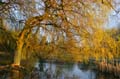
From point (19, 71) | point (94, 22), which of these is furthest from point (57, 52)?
point (94, 22)

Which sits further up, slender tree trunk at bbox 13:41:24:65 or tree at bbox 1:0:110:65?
tree at bbox 1:0:110:65

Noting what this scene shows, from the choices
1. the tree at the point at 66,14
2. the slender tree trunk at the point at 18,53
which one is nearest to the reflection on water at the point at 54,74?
the slender tree trunk at the point at 18,53

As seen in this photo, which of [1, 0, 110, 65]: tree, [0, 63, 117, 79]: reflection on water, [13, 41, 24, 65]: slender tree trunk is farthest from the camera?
[13, 41, 24, 65]: slender tree trunk

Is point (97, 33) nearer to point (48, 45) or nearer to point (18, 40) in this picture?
point (48, 45)

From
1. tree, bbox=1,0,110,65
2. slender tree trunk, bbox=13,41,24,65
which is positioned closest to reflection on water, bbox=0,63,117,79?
slender tree trunk, bbox=13,41,24,65

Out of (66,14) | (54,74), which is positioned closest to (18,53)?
(54,74)

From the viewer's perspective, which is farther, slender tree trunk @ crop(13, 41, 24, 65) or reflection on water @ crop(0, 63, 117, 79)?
slender tree trunk @ crop(13, 41, 24, 65)

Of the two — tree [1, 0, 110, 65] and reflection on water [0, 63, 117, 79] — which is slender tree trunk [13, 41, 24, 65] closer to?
reflection on water [0, 63, 117, 79]

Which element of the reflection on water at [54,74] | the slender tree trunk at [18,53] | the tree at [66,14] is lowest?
the reflection on water at [54,74]

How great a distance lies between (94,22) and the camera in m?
14.0

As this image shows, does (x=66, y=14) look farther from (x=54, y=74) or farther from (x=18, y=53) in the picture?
(x=18, y=53)

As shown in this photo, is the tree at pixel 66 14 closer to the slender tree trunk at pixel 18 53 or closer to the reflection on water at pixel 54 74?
the reflection on water at pixel 54 74

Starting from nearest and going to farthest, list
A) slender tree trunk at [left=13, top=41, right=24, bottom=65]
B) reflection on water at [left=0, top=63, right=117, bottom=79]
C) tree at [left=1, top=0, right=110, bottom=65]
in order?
tree at [left=1, top=0, right=110, bottom=65] < reflection on water at [left=0, top=63, right=117, bottom=79] < slender tree trunk at [left=13, top=41, right=24, bottom=65]

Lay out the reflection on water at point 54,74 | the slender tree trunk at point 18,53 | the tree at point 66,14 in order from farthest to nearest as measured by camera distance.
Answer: the slender tree trunk at point 18,53
the reflection on water at point 54,74
the tree at point 66,14
